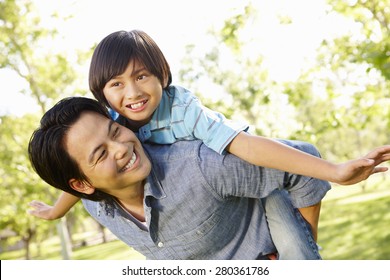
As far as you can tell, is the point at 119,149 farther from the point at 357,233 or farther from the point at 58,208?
the point at 357,233

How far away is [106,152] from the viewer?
1.37 m

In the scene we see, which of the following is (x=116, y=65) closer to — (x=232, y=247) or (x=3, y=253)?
(x=232, y=247)

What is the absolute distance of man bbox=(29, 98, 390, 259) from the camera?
137 cm

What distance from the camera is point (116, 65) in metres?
1.55

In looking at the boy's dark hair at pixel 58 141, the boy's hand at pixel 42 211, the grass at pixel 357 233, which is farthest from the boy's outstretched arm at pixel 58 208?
the grass at pixel 357 233

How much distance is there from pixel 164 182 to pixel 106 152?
0.57ft

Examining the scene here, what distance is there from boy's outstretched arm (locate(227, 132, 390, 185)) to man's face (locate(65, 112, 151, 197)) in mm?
246

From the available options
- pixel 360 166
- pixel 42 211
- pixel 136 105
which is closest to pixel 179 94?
pixel 136 105

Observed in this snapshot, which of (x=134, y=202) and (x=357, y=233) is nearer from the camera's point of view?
Result: (x=134, y=202)

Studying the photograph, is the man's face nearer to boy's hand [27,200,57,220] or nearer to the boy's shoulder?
the boy's shoulder

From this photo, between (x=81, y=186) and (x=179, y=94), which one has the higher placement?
(x=179, y=94)
